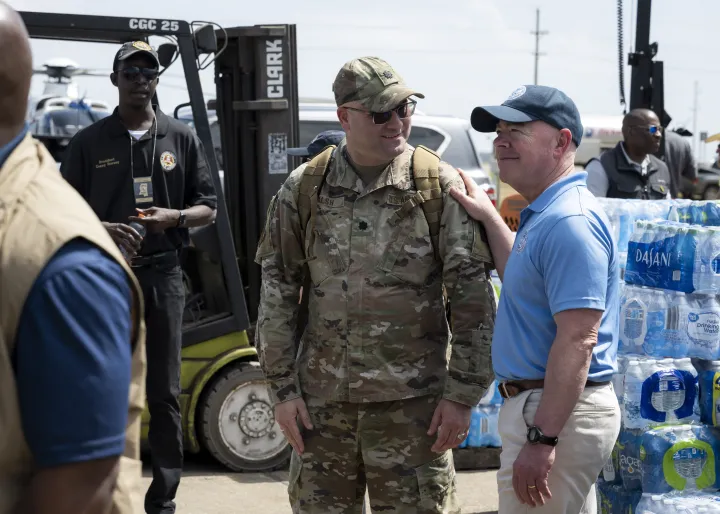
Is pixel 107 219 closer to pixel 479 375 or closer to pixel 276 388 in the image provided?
pixel 276 388

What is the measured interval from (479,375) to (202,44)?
3440 mm

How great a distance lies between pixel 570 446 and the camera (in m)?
3.02

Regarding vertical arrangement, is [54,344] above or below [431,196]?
below

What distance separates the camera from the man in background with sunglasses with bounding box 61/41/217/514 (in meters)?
4.94

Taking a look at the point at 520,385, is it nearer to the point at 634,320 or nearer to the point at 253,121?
the point at 634,320

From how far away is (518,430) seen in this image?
10.0 feet

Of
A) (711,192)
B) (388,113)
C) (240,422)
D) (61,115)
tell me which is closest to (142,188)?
(240,422)

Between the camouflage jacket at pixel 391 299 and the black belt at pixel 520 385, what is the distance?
0.44 feet

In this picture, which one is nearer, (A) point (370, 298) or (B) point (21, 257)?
(B) point (21, 257)

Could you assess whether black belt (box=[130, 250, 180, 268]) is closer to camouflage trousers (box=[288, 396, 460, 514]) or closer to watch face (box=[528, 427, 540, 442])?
camouflage trousers (box=[288, 396, 460, 514])

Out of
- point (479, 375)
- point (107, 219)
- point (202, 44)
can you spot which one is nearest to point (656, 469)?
point (479, 375)

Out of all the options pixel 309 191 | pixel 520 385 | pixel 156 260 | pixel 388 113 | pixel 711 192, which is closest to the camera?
pixel 520 385

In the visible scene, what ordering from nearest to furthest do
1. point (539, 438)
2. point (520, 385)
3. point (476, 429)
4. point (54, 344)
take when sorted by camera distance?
point (54, 344)
point (539, 438)
point (520, 385)
point (476, 429)

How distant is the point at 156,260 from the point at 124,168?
475 mm
